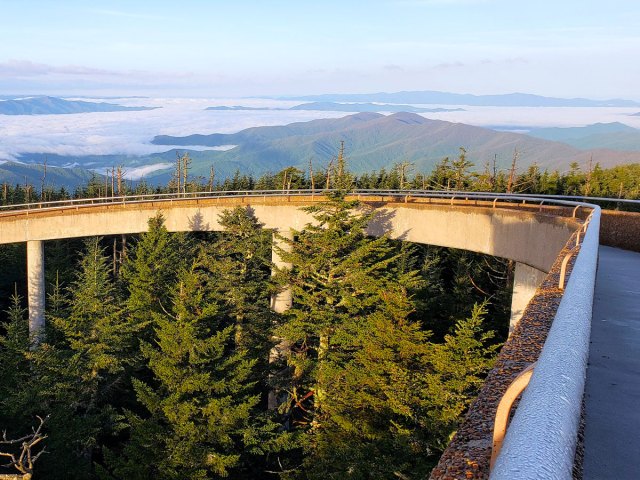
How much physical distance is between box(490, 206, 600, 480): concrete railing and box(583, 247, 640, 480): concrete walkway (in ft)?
2.66

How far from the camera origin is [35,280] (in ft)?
109

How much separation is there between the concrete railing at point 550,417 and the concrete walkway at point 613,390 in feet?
2.66

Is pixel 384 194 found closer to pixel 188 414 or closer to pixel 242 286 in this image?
pixel 242 286

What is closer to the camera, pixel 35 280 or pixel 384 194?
pixel 384 194

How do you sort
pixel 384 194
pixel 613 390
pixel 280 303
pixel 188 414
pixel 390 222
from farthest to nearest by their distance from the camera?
pixel 384 194 → pixel 280 303 → pixel 390 222 → pixel 188 414 → pixel 613 390

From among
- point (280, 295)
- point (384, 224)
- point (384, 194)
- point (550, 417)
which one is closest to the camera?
point (550, 417)

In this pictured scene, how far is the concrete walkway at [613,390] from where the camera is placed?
3.21 meters

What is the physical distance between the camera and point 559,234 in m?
16.8

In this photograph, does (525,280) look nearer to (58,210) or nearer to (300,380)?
(300,380)

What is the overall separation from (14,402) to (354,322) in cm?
1411

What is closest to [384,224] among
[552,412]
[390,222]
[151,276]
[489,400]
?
[390,222]

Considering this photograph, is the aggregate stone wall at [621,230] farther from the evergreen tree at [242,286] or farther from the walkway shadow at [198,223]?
the walkway shadow at [198,223]

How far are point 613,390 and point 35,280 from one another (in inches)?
1345

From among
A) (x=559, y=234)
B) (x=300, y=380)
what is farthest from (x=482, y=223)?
(x=300, y=380)
